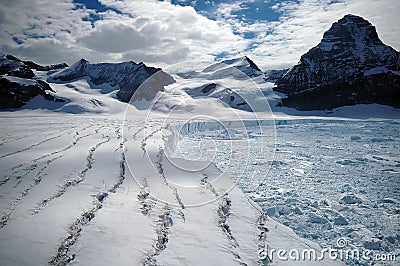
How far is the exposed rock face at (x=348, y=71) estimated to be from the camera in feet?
136

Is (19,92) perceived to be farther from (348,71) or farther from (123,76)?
(348,71)

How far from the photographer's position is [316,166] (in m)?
9.34

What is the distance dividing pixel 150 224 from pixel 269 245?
1860 mm

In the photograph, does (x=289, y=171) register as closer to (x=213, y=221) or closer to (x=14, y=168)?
(x=213, y=221)

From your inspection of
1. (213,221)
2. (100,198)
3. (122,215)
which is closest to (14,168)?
(100,198)

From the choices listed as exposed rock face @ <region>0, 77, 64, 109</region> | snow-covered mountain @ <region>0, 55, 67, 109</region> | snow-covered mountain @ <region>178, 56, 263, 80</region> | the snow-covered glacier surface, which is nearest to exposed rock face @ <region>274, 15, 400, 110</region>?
snow-covered mountain @ <region>178, 56, 263, 80</region>

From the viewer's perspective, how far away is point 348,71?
4291cm

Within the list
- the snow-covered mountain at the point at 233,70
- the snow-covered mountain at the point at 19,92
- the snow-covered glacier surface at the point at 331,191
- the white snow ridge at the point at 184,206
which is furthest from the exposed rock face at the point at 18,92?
the snow-covered mountain at the point at 233,70

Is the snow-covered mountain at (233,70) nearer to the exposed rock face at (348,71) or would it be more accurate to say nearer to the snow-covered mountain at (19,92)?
the exposed rock face at (348,71)

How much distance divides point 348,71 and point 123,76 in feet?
140

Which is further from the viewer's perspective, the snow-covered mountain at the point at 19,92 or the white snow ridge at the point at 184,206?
the snow-covered mountain at the point at 19,92

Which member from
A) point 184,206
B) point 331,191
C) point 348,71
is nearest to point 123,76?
point 348,71

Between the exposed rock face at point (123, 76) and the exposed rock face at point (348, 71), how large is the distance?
23478mm

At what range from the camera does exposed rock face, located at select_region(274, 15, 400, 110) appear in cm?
4138
